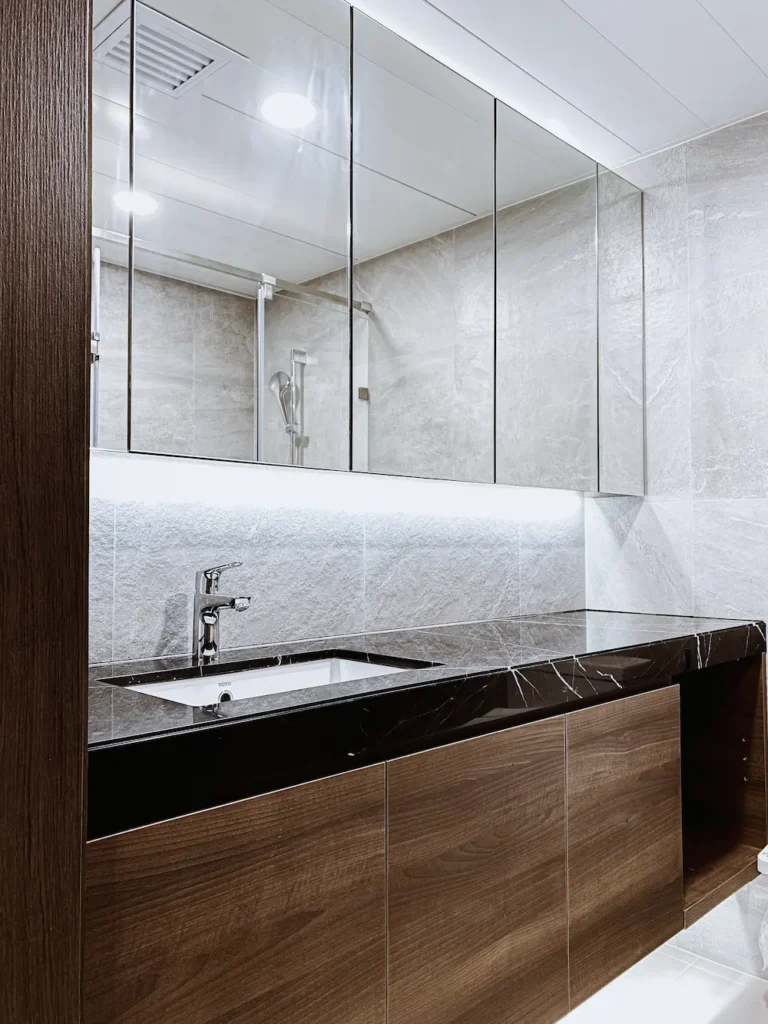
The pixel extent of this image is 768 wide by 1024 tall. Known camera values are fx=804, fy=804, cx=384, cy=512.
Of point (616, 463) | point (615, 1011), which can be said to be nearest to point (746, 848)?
point (615, 1011)

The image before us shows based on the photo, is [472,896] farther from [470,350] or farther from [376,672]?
[470,350]

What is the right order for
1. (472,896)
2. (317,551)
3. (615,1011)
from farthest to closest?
(615,1011)
(317,551)
(472,896)

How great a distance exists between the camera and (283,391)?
160 cm

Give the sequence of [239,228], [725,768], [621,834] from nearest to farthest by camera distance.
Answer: [239,228] < [621,834] < [725,768]

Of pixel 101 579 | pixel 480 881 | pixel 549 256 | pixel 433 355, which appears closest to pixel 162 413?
pixel 101 579

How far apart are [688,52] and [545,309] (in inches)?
27.4

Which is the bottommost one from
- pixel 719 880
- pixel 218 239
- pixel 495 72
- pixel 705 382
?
pixel 719 880

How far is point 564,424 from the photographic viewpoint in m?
2.28

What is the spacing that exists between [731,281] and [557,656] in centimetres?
139

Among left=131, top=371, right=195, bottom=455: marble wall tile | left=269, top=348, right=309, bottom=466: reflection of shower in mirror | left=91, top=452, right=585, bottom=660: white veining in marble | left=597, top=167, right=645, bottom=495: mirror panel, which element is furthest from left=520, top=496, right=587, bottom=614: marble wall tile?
left=131, top=371, right=195, bottom=455: marble wall tile

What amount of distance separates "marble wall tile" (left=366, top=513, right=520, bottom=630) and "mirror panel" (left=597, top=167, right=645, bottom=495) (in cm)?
40

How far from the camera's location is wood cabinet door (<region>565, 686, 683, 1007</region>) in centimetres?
156

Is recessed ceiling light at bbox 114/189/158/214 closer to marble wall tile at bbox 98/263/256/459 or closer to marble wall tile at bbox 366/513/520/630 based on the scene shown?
marble wall tile at bbox 98/263/256/459

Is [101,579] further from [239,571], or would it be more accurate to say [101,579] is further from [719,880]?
[719,880]
